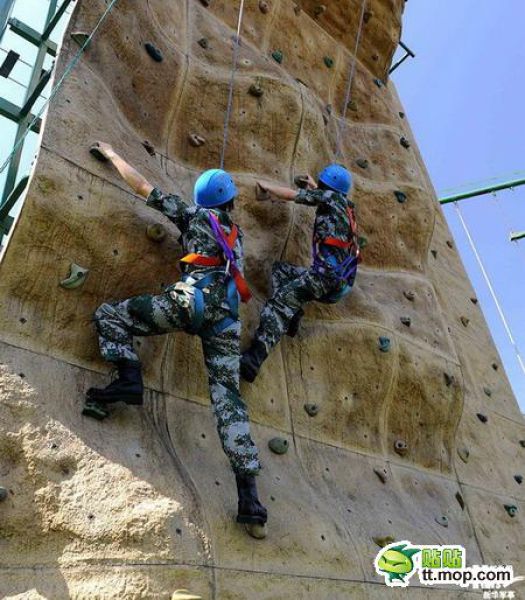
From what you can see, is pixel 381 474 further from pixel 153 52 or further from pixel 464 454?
pixel 153 52

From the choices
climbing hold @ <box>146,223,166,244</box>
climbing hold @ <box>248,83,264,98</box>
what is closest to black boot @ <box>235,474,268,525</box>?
climbing hold @ <box>146,223,166,244</box>

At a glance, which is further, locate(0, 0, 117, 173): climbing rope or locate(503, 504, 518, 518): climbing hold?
locate(503, 504, 518, 518): climbing hold

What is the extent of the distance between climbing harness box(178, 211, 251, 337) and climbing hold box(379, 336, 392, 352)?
1511 millimetres

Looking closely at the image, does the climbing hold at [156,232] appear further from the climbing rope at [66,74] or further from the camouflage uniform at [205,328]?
the climbing rope at [66,74]

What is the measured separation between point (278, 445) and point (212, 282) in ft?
3.20

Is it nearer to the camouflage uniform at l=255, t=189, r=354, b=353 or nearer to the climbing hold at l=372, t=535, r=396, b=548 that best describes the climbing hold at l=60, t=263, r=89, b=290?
the camouflage uniform at l=255, t=189, r=354, b=353

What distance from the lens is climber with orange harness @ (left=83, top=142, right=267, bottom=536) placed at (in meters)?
2.36

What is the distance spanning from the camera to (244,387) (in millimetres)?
3098

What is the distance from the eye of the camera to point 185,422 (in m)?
2.73

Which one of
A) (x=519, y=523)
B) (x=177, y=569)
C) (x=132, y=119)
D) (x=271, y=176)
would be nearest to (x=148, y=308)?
(x=177, y=569)

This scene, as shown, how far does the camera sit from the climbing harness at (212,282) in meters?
2.47

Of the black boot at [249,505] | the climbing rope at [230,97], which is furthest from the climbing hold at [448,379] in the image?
the black boot at [249,505]

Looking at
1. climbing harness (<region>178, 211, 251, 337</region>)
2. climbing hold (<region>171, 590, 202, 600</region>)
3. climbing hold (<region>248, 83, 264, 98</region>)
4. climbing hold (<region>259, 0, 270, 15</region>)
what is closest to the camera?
climbing hold (<region>171, 590, 202, 600</region>)

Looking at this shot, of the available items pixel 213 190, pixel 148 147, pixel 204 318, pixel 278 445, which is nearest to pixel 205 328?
pixel 204 318
